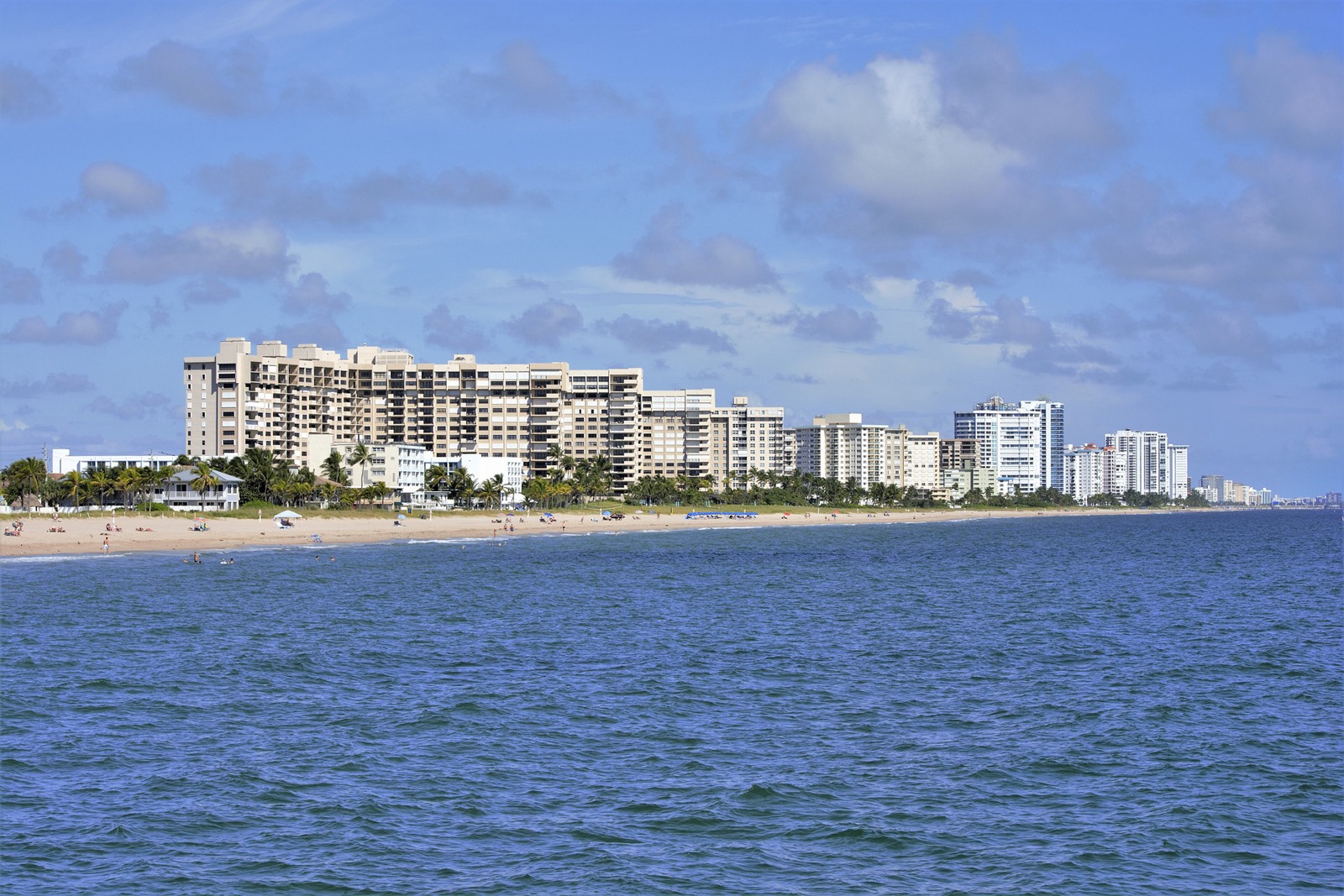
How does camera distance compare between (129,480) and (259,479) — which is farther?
(259,479)

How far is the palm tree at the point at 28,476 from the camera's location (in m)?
142

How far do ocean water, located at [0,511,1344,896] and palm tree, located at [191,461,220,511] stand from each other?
100646 millimetres

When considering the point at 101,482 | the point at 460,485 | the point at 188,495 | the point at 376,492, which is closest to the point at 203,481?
the point at 188,495

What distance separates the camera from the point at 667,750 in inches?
1037

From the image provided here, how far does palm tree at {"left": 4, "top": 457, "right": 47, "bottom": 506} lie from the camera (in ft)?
467

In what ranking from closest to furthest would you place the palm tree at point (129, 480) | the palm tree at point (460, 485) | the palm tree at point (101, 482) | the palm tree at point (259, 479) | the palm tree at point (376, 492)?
1. the palm tree at point (129, 480)
2. the palm tree at point (101, 482)
3. the palm tree at point (259, 479)
4. the palm tree at point (376, 492)
5. the palm tree at point (460, 485)

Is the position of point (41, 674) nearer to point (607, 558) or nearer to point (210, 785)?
point (210, 785)

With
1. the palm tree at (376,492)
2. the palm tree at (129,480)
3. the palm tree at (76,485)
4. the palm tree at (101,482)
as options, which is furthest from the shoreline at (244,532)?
the palm tree at (101,482)

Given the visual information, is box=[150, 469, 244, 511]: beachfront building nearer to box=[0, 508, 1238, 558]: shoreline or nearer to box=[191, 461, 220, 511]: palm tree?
box=[191, 461, 220, 511]: palm tree

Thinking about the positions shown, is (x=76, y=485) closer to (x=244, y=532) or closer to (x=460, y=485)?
(x=244, y=532)

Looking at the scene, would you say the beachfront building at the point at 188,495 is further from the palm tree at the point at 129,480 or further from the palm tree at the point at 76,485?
the palm tree at the point at 76,485

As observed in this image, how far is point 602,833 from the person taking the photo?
20625 mm

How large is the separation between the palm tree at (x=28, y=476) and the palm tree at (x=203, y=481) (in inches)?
663

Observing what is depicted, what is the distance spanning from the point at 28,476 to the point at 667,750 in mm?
136401
